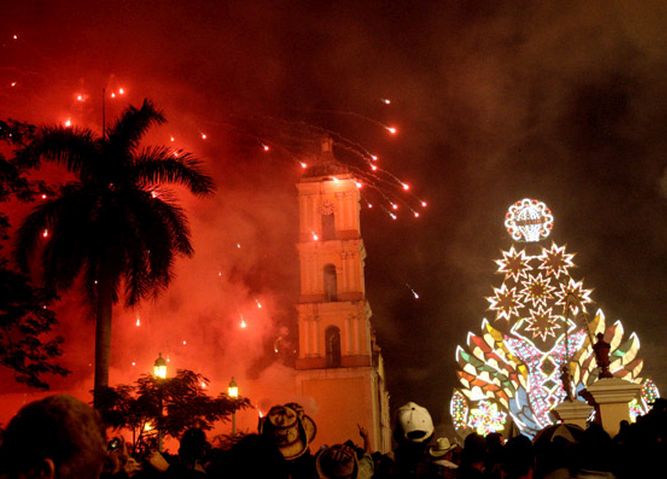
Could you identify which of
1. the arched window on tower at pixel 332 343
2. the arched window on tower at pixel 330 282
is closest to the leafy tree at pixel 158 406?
the arched window on tower at pixel 332 343

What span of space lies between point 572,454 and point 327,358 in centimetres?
3680

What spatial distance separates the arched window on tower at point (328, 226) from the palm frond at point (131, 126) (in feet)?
81.5

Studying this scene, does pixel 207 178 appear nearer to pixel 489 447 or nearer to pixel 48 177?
pixel 489 447

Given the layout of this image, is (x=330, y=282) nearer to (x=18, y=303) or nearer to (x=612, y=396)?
(x=612, y=396)

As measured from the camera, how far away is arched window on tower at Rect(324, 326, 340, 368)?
4096 cm

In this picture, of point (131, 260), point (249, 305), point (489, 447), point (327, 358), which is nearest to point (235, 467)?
point (489, 447)

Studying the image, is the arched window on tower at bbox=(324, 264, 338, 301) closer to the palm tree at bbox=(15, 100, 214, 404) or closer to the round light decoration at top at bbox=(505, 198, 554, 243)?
the round light decoration at top at bbox=(505, 198, 554, 243)

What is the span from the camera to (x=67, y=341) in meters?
40.1

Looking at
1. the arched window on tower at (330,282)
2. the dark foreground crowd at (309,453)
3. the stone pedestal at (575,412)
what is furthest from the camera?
the arched window on tower at (330,282)

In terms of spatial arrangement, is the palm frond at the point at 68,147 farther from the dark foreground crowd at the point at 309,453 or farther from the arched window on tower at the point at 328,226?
the arched window on tower at the point at 328,226

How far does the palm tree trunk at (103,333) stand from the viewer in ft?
56.2

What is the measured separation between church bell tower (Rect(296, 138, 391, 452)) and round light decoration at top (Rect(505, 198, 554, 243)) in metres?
12.3

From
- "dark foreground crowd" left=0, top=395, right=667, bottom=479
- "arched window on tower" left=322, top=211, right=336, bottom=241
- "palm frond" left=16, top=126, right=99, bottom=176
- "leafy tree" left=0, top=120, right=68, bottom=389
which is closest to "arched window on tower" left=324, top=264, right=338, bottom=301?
"arched window on tower" left=322, top=211, right=336, bottom=241

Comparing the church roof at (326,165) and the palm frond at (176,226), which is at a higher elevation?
the church roof at (326,165)
